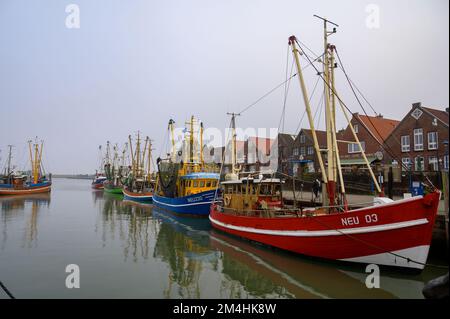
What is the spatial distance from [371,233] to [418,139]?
24378mm

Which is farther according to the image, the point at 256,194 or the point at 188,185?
the point at 188,185

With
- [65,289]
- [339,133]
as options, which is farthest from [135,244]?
[339,133]

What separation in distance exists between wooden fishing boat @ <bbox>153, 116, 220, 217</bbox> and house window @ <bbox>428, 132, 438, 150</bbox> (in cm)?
2092

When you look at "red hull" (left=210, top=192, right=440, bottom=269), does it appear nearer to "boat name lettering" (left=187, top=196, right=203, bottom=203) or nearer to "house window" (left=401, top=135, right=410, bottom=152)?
"boat name lettering" (left=187, top=196, right=203, bottom=203)

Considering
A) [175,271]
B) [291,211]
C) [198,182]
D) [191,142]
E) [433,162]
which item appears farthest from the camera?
[191,142]

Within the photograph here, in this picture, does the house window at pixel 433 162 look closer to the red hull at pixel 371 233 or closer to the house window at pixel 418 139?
the house window at pixel 418 139

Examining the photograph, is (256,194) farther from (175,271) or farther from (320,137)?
(320,137)

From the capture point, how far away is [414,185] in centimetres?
1803

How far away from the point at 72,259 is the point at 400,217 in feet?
41.8

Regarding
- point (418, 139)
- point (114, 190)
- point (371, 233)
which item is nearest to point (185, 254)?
point (371, 233)

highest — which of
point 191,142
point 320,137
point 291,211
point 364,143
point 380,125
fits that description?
point 380,125

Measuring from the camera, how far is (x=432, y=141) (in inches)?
1047

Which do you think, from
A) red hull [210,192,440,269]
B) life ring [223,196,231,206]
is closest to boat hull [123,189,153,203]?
life ring [223,196,231,206]
